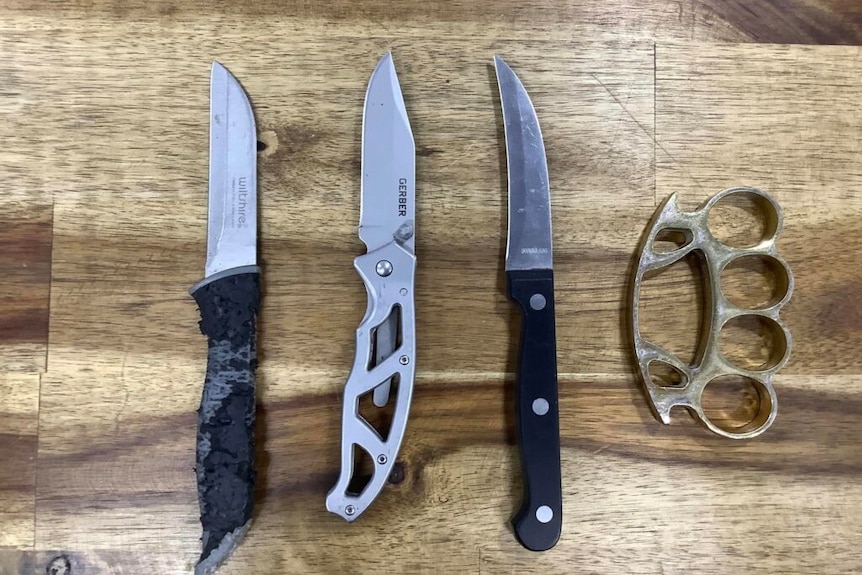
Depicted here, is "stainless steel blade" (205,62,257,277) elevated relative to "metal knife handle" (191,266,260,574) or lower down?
elevated

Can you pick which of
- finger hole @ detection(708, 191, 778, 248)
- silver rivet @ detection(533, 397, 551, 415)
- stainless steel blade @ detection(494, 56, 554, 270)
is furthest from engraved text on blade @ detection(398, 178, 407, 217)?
finger hole @ detection(708, 191, 778, 248)

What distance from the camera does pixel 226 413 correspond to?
2.57 ft

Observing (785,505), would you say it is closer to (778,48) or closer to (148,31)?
(778,48)

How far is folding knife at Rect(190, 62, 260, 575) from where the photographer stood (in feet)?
2.55

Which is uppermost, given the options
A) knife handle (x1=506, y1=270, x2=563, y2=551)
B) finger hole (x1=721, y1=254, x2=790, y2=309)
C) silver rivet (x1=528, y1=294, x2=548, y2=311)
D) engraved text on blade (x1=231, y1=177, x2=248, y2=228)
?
engraved text on blade (x1=231, y1=177, x2=248, y2=228)

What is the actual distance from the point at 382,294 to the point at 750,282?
1.59ft

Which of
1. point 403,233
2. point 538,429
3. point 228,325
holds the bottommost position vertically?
point 538,429

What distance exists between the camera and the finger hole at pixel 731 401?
87 centimetres

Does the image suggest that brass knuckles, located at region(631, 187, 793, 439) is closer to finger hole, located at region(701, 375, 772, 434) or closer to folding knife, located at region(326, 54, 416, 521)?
finger hole, located at region(701, 375, 772, 434)

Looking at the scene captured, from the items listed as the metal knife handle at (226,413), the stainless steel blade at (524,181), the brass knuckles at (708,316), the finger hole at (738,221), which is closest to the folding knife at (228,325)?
the metal knife handle at (226,413)

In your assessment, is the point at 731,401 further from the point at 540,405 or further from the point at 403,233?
the point at 403,233

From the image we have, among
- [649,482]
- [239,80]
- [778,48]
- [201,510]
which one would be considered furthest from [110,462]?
[778,48]

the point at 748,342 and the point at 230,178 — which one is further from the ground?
the point at 230,178

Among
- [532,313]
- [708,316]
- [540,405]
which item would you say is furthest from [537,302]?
[708,316]
